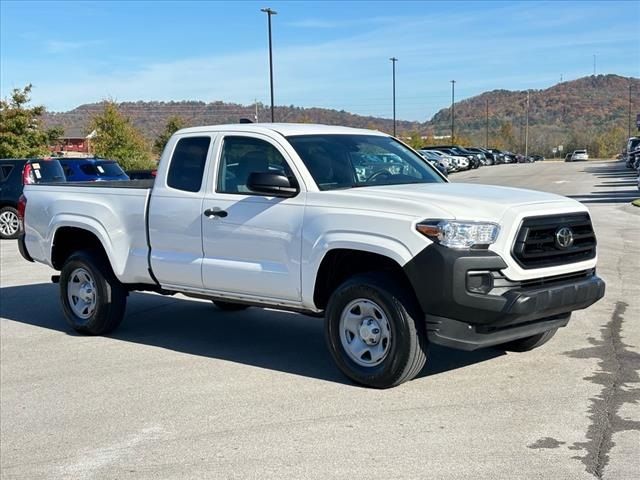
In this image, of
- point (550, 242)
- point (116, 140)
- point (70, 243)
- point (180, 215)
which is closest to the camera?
point (550, 242)

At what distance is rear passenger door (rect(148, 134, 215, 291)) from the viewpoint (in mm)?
7156

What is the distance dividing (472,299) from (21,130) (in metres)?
36.7

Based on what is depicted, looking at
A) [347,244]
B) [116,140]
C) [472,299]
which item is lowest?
Result: [472,299]

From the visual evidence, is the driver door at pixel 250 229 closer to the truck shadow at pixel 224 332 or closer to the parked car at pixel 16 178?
the truck shadow at pixel 224 332

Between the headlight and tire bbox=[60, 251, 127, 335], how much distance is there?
391 centimetres

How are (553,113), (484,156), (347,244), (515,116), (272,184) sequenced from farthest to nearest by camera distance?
(515,116), (553,113), (484,156), (272,184), (347,244)

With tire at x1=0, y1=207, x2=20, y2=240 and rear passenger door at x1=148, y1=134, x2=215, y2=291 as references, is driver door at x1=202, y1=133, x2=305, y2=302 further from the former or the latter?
tire at x1=0, y1=207, x2=20, y2=240

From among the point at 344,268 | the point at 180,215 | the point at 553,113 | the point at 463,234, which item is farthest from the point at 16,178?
the point at 553,113

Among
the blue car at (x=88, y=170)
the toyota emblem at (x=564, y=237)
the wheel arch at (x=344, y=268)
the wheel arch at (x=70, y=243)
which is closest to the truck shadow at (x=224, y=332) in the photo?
the wheel arch at (x=344, y=268)

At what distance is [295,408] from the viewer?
5688 millimetres

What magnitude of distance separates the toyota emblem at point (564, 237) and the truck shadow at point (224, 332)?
1346mm

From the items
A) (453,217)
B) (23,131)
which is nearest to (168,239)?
(453,217)

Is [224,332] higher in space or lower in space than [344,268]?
lower

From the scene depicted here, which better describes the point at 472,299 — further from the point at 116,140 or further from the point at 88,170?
the point at 116,140
